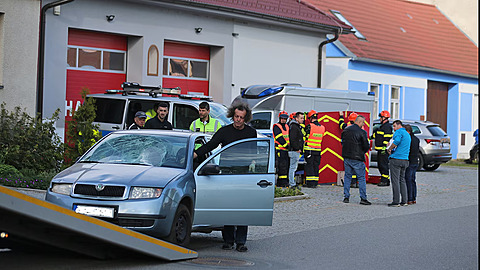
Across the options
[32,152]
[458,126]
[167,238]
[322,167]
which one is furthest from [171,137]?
[458,126]

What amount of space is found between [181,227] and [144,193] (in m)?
0.70

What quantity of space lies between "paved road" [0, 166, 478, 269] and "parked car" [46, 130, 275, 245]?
471 millimetres

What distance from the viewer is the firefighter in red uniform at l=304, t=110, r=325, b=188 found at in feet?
64.7

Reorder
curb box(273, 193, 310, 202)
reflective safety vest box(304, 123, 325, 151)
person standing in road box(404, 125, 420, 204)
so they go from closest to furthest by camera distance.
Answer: curb box(273, 193, 310, 202), person standing in road box(404, 125, 420, 204), reflective safety vest box(304, 123, 325, 151)

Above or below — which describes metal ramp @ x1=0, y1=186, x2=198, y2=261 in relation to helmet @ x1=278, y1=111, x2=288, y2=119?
below

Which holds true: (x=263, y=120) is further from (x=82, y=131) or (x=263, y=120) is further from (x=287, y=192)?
(x=82, y=131)

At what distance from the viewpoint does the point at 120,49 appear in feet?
74.9

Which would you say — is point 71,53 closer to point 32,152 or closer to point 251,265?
point 32,152

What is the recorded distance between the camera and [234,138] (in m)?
10.3

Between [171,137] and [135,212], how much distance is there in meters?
1.83

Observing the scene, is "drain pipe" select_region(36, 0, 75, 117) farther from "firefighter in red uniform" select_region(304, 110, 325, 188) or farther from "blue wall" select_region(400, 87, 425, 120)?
"blue wall" select_region(400, 87, 425, 120)

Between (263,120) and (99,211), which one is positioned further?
(263,120)

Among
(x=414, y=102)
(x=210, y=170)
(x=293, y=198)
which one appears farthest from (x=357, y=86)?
(x=210, y=170)

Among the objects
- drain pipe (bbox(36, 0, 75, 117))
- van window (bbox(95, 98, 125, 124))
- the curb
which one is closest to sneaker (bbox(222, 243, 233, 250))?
the curb
